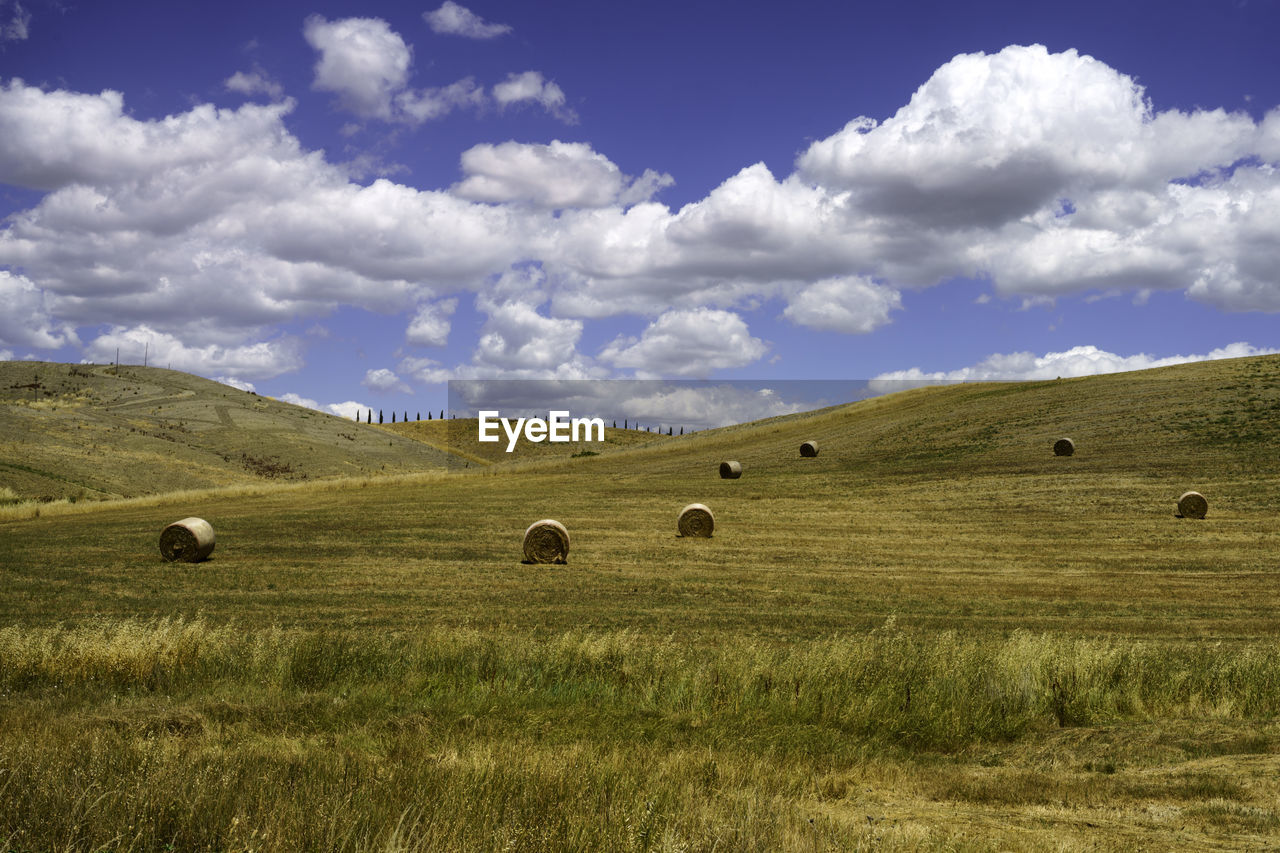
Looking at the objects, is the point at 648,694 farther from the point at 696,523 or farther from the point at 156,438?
the point at 156,438

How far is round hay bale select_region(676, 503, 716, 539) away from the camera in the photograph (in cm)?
3612

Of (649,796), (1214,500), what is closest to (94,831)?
(649,796)

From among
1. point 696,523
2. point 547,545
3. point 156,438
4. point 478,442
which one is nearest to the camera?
point 547,545

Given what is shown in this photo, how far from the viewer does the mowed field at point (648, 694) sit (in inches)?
271

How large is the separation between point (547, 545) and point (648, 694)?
18.7m

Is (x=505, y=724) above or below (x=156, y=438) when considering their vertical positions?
below

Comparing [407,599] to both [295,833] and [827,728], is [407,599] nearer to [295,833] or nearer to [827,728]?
[827,728]

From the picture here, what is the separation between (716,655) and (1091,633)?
10439 millimetres

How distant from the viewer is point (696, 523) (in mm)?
36188

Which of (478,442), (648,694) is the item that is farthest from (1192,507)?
(478,442)

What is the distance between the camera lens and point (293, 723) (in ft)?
33.6

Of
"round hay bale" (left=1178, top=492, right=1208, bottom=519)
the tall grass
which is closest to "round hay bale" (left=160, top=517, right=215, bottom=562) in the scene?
the tall grass

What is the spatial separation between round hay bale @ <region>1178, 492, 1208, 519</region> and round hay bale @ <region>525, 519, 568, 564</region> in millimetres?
25744

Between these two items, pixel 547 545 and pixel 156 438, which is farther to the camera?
pixel 156 438
